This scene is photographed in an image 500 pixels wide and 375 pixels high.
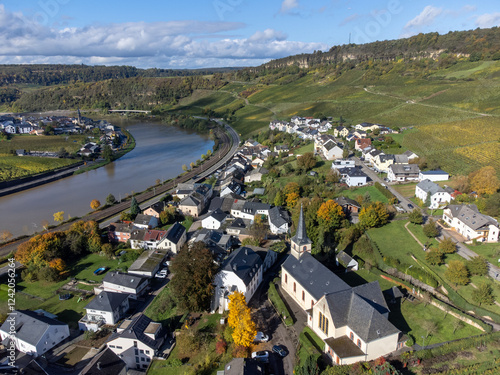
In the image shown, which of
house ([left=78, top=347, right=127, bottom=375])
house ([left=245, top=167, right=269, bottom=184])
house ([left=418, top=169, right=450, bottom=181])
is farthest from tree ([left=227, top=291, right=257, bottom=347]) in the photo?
house ([left=245, top=167, right=269, bottom=184])

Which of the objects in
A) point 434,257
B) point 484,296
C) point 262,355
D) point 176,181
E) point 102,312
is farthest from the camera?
point 176,181

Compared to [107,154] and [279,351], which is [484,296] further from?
[107,154]

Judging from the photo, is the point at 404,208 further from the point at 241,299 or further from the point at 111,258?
the point at 111,258

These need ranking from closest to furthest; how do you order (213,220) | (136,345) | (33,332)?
(136,345) → (33,332) → (213,220)

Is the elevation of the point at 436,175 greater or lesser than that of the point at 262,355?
greater

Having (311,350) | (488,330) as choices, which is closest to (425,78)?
(488,330)

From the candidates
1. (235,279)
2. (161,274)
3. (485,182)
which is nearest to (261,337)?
(235,279)
